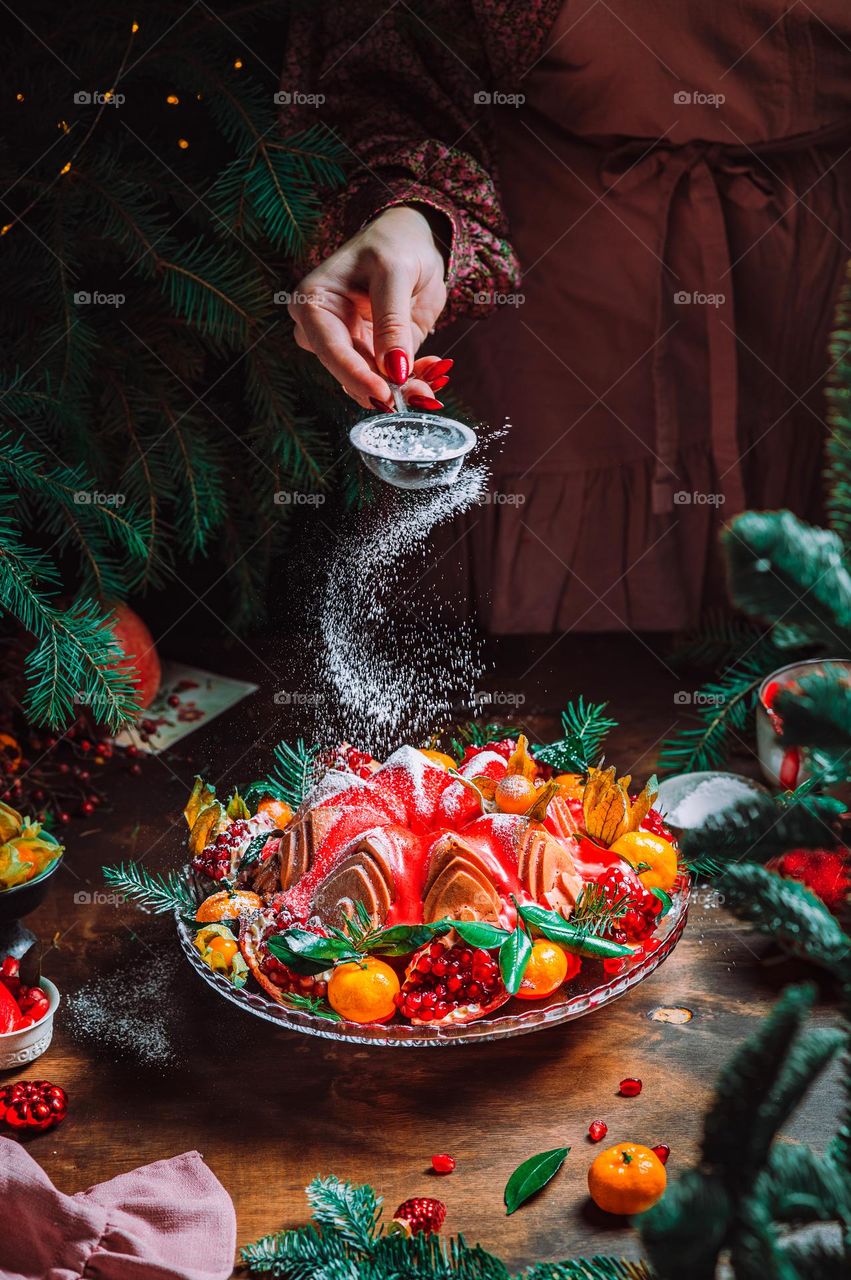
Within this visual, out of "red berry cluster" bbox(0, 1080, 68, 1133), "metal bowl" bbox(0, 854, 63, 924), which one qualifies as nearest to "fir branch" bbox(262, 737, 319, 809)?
"metal bowl" bbox(0, 854, 63, 924)

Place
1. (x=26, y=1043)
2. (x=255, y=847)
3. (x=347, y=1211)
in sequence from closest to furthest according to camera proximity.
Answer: (x=347, y=1211)
(x=26, y=1043)
(x=255, y=847)

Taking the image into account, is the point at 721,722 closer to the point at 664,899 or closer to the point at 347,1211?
the point at 664,899

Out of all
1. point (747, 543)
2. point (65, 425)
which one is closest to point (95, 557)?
point (65, 425)

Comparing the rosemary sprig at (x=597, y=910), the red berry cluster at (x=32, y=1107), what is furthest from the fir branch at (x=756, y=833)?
the red berry cluster at (x=32, y=1107)

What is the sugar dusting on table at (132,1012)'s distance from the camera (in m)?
1.06

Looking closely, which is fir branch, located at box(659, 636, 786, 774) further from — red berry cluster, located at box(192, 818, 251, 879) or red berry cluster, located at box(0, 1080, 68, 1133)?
red berry cluster, located at box(0, 1080, 68, 1133)

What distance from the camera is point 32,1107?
958 mm

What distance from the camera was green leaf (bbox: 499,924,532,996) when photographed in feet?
3.08

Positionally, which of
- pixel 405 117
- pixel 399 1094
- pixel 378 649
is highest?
pixel 405 117

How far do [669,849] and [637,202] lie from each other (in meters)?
1.03

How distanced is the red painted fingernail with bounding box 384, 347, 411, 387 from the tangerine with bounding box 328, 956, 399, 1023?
0.58 metres

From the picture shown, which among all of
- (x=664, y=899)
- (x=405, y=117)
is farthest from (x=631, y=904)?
(x=405, y=117)

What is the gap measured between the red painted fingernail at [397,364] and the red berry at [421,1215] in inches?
29.7

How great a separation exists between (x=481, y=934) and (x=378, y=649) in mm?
461
